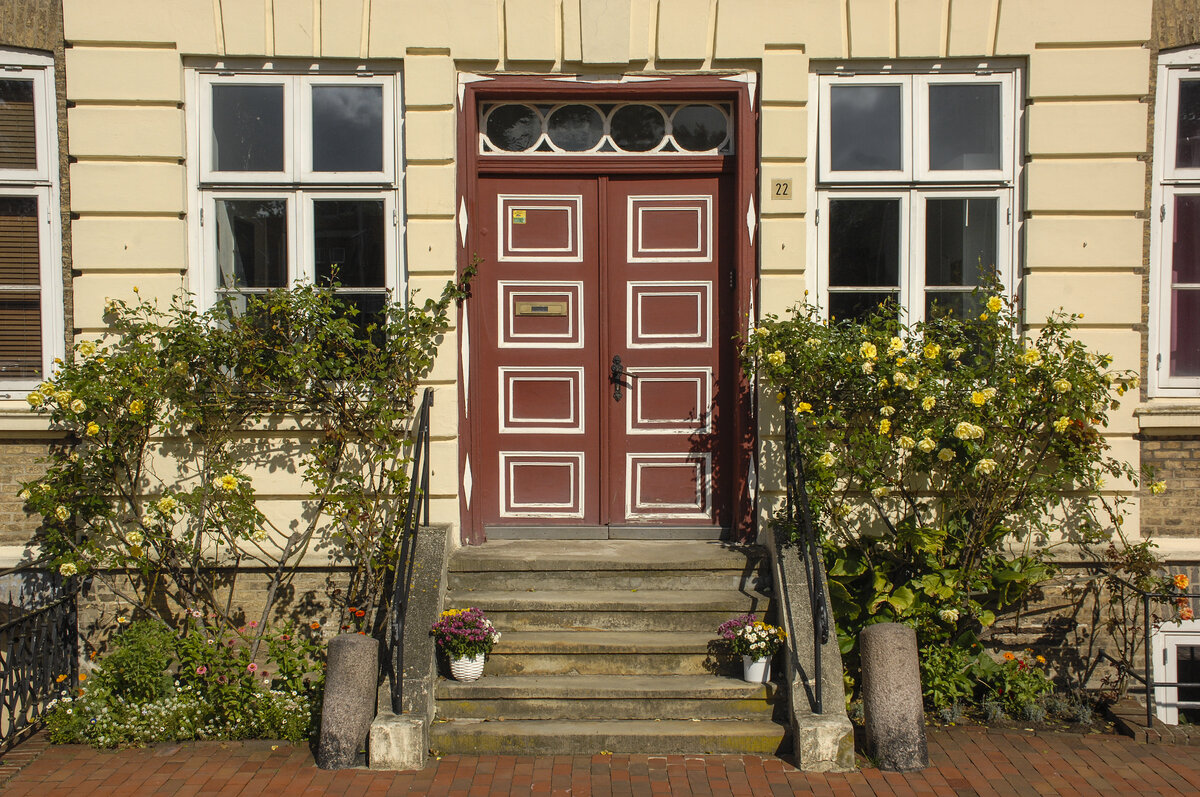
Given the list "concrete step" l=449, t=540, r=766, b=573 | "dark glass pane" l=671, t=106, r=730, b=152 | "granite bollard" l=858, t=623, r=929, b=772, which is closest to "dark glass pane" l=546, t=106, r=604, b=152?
"dark glass pane" l=671, t=106, r=730, b=152

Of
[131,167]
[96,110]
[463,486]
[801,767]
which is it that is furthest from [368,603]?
[96,110]

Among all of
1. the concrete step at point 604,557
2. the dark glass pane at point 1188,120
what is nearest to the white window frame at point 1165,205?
the dark glass pane at point 1188,120

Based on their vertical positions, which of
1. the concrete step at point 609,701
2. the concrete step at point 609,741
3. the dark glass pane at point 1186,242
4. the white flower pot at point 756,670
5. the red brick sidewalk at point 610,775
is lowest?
the red brick sidewalk at point 610,775

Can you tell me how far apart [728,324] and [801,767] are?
2.77 m

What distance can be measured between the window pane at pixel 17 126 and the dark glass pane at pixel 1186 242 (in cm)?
747

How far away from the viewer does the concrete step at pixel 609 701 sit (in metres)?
4.94

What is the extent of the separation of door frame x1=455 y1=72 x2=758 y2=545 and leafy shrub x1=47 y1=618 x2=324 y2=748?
1361 mm

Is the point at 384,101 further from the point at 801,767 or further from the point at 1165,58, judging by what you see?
the point at 1165,58

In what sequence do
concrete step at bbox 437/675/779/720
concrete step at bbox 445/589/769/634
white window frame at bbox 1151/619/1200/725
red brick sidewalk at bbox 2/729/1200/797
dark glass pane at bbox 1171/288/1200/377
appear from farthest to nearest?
dark glass pane at bbox 1171/288/1200/377
white window frame at bbox 1151/619/1200/725
concrete step at bbox 445/589/769/634
concrete step at bbox 437/675/779/720
red brick sidewalk at bbox 2/729/1200/797

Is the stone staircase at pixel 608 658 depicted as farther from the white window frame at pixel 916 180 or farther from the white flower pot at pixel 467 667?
the white window frame at pixel 916 180

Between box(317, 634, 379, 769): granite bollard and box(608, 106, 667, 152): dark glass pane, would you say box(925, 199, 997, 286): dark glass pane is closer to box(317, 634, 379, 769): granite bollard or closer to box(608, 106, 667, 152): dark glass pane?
box(608, 106, 667, 152): dark glass pane

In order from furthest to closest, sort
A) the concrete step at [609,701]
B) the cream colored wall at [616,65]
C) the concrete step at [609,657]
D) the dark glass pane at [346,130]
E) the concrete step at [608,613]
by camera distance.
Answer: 1. the dark glass pane at [346,130]
2. the cream colored wall at [616,65]
3. the concrete step at [608,613]
4. the concrete step at [609,657]
5. the concrete step at [609,701]

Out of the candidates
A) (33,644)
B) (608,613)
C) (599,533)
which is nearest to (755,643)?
(608,613)

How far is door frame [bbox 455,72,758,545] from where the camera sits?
19.2 feet
